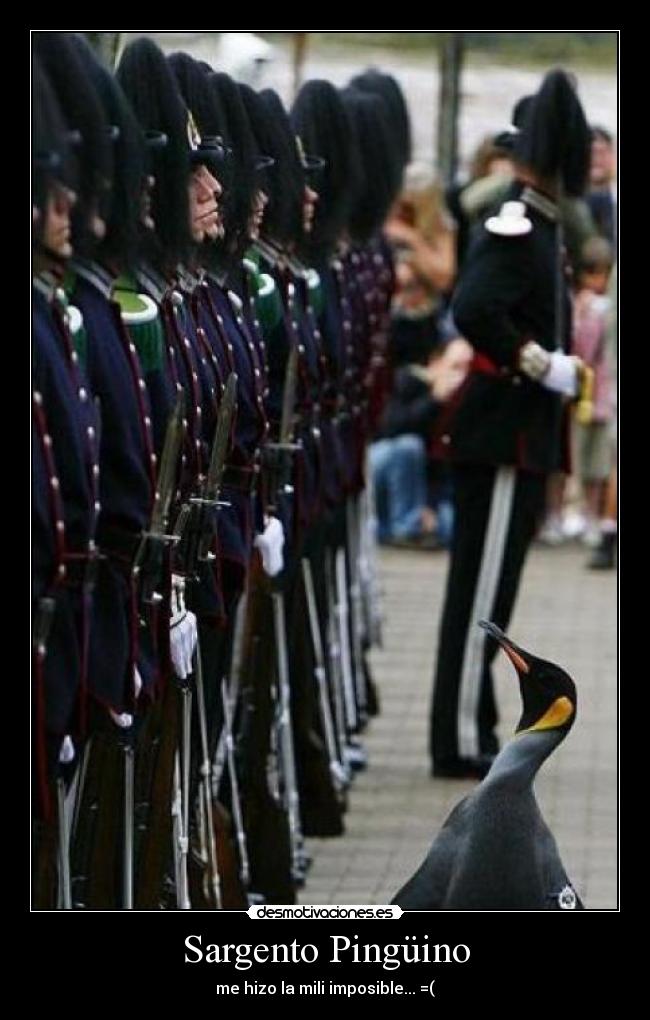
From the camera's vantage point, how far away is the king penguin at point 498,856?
6191 millimetres

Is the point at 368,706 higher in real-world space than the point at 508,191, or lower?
lower

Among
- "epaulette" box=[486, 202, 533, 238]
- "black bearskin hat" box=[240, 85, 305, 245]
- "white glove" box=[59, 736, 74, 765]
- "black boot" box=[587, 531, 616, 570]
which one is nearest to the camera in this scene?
"white glove" box=[59, 736, 74, 765]

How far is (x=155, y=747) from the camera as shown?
7145 millimetres

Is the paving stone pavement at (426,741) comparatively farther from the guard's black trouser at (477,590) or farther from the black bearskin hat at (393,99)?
the black bearskin hat at (393,99)

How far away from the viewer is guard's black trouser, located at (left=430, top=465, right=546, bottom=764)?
10.7 m

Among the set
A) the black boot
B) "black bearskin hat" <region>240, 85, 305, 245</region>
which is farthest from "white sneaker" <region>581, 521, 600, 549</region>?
"black bearskin hat" <region>240, 85, 305, 245</region>

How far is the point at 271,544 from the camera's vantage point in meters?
8.47

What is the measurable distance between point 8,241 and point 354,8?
12.0 ft

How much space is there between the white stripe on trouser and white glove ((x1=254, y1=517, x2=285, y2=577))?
2122 millimetres

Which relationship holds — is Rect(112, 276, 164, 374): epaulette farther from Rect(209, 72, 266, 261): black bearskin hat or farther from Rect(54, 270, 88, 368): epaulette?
Rect(209, 72, 266, 261): black bearskin hat

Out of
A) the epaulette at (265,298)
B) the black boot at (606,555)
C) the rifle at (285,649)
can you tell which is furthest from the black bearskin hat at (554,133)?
the black boot at (606,555)

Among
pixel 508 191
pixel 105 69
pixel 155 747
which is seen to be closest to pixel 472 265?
pixel 508 191

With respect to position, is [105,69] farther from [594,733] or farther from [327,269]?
[594,733]

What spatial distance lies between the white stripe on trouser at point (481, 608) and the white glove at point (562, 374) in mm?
330
